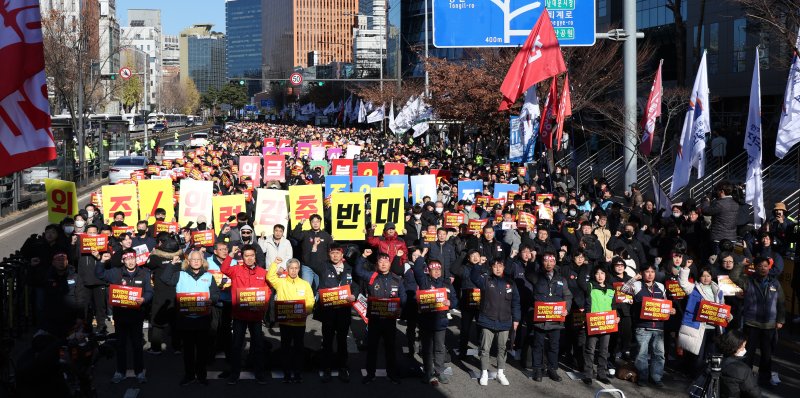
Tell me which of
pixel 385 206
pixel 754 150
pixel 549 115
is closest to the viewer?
pixel 754 150

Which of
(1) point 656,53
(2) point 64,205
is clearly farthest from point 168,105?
(2) point 64,205

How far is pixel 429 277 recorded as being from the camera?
1210cm

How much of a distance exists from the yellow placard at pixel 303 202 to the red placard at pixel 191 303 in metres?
6.58

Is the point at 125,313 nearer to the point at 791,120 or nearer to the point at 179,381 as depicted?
the point at 179,381

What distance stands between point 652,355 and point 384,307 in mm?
3300

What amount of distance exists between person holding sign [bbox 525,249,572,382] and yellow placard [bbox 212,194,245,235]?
25.1 feet

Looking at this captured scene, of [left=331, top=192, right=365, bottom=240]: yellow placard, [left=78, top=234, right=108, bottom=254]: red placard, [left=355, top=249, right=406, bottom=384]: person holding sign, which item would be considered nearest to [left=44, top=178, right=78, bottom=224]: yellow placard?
[left=78, top=234, right=108, bottom=254]: red placard

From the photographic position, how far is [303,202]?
711 inches

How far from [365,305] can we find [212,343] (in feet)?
6.68

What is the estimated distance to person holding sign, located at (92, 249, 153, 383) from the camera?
1157cm

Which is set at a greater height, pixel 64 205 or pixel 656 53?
pixel 656 53

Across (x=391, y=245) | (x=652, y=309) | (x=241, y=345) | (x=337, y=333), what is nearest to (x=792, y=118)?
(x=652, y=309)

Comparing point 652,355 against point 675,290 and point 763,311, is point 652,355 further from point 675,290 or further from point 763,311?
point 763,311

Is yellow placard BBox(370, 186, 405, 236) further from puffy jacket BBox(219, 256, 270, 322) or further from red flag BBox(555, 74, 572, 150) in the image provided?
puffy jacket BBox(219, 256, 270, 322)
